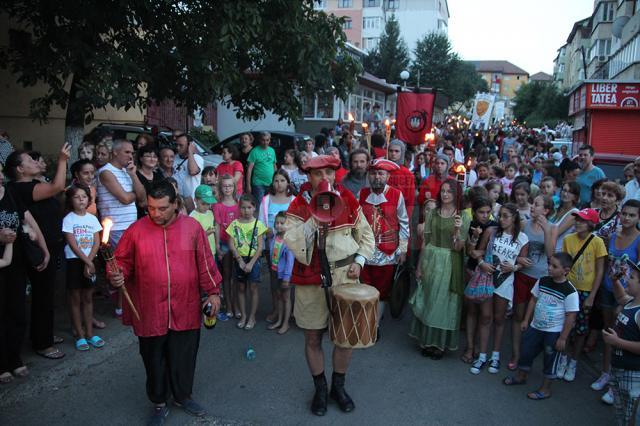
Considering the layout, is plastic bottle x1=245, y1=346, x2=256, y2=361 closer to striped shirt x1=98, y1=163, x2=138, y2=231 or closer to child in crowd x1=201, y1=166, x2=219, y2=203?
striped shirt x1=98, y1=163, x2=138, y2=231

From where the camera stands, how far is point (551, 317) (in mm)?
4609

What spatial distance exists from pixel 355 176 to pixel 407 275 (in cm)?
134

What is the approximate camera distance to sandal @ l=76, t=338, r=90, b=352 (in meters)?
5.37

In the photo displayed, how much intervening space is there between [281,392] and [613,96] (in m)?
19.3

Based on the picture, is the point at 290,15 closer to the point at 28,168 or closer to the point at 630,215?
the point at 28,168

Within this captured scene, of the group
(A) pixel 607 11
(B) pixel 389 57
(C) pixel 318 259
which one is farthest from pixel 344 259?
(A) pixel 607 11

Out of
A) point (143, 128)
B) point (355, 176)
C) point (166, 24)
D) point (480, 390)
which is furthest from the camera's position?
point (143, 128)

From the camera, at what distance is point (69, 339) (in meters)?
5.64

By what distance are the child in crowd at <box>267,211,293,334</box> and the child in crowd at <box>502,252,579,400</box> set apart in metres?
2.55

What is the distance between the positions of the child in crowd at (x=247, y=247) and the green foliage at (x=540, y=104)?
52.0 meters

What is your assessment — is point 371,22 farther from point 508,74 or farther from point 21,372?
point 508,74

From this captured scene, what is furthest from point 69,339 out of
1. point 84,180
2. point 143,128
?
point 143,128

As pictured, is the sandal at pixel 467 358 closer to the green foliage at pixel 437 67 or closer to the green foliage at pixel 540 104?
the green foliage at pixel 437 67

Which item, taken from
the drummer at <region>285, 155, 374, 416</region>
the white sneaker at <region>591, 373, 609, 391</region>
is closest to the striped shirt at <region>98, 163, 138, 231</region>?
the drummer at <region>285, 155, 374, 416</region>
